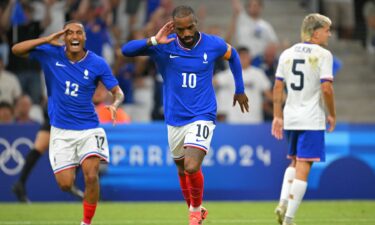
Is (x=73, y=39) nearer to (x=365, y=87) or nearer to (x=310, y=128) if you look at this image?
(x=310, y=128)

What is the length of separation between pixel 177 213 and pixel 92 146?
134 inches

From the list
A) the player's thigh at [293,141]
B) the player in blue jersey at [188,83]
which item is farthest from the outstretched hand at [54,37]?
the player's thigh at [293,141]

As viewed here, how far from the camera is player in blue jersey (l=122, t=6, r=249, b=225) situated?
37.3 ft

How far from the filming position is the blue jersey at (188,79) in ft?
37.9

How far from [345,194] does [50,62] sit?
7.38 m

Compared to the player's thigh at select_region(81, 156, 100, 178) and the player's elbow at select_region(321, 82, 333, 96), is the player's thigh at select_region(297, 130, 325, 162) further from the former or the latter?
the player's thigh at select_region(81, 156, 100, 178)

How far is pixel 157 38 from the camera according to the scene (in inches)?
449

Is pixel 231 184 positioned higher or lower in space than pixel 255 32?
lower

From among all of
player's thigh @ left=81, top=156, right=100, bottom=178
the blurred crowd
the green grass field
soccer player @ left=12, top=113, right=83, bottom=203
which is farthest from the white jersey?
the blurred crowd

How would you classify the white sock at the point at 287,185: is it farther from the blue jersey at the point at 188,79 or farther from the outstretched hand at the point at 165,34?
the outstretched hand at the point at 165,34

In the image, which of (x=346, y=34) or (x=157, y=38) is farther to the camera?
(x=346, y=34)

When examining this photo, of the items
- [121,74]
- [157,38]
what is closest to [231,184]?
[121,74]

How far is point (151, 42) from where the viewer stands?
1145 cm

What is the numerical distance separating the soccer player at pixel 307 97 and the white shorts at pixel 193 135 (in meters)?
1.27
